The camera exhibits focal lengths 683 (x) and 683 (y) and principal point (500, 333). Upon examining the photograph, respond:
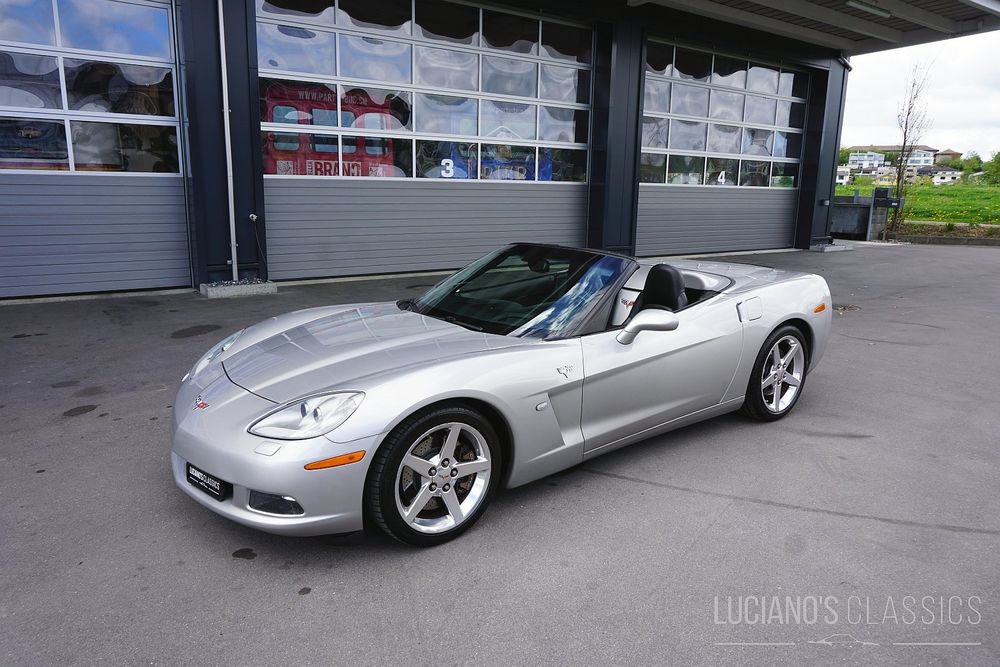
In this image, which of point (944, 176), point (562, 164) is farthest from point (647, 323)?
point (944, 176)

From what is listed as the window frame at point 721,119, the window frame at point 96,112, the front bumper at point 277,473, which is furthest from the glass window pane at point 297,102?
the front bumper at point 277,473

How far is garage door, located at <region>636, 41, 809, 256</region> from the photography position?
13930 mm

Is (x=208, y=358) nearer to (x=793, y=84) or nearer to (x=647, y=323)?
(x=647, y=323)

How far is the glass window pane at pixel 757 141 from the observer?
15.8m

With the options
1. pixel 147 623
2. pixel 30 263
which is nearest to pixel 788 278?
pixel 147 623

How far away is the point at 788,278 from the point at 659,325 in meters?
1.85

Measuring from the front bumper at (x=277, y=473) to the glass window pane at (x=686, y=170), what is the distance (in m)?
12.8

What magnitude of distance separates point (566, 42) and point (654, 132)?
2.70m

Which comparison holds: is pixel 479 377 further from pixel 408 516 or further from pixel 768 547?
pixel 768 547

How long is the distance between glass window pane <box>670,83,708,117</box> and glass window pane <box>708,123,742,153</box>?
526mm

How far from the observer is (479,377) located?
3.02 m

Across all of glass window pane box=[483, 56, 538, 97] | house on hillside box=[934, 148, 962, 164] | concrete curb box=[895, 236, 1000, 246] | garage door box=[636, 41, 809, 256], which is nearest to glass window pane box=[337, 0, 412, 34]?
glass window pane box=[483, 56, 538, 97]

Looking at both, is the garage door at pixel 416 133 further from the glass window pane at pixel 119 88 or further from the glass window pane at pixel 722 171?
the glass window pane at pixel 722 171

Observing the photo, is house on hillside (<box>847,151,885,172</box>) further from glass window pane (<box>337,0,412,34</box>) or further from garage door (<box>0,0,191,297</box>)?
garage door (<box>0,0,191,297</box>)
